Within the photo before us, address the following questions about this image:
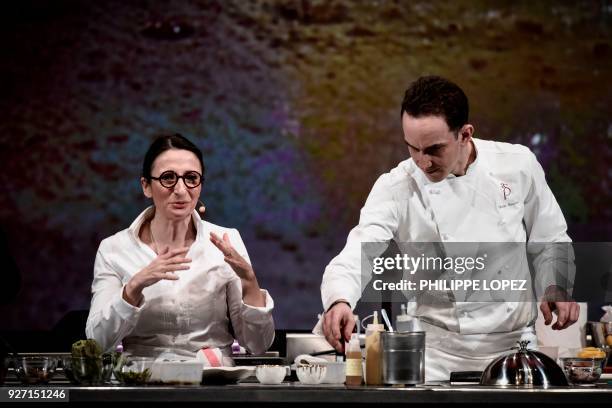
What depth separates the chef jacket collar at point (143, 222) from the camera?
3062mm

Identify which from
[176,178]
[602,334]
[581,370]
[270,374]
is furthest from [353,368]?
[602,334]

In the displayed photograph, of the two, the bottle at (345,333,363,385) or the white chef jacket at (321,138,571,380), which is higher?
the white chef jacket at (321,138,571,380)

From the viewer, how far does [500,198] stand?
9.78 feet

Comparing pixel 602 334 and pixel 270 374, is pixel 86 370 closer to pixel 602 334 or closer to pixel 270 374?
pixel 270 374

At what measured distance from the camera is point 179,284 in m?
2.97

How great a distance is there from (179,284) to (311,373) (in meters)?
0.84

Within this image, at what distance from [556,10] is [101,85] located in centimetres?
236

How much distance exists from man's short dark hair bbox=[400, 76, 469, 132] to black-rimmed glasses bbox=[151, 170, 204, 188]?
0.71 meters

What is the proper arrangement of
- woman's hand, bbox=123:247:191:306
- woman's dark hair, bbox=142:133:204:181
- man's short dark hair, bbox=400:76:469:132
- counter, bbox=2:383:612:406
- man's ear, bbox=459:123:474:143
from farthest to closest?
woman's dark hair, bbox=142:133:204:181 < man's ear, bbox=459:123:474:143 < man's short dark hair, bbox=400:76:469:132 < woman's hand, bbox=123:247:191:306 < counter, bbox=2:383:612:406

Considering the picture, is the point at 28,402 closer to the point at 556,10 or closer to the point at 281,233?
the point at 281,233

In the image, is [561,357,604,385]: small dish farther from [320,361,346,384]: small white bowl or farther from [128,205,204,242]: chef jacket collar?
[128,205,204,242]: chef jacket collar

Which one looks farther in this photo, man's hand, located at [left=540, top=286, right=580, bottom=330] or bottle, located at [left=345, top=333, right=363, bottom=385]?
man's hand, located at [left=540, top=286, right=580, bottom=330]

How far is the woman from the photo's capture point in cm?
290

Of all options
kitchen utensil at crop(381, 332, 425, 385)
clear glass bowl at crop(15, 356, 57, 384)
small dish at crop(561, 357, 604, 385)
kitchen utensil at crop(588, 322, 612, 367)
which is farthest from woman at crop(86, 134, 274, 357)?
kitchen utensil at crop(588, 322, 612, 367)
